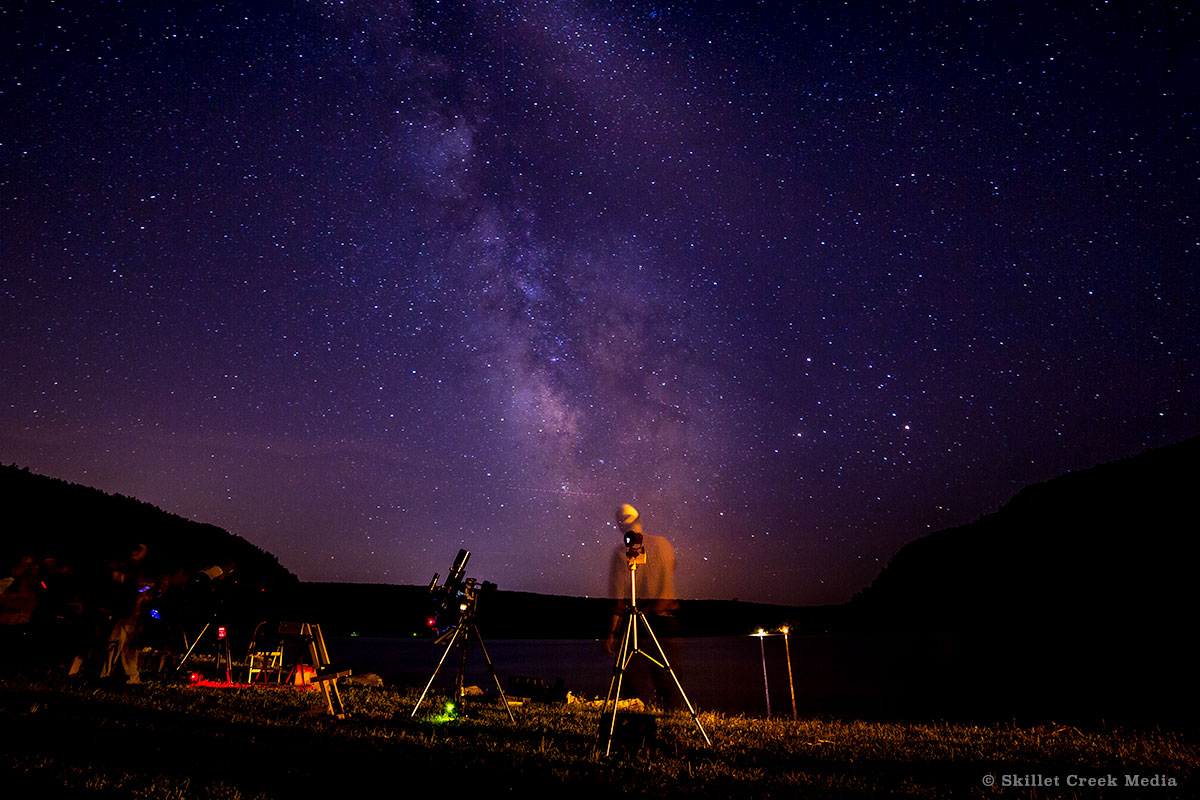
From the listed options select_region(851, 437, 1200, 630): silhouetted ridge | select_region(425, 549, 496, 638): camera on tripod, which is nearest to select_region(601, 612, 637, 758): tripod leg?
select_region(425, 549, 496, 638): camera on tripod

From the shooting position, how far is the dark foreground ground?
4500 mm

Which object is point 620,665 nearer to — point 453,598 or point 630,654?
point 630,654

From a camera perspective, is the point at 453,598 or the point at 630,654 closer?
the point at 630,654

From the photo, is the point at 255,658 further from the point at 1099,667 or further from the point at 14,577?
the point at 1099,667

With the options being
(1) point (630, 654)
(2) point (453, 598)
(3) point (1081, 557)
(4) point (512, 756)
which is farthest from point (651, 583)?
(3) point (1081, 557)

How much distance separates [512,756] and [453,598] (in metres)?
2.74

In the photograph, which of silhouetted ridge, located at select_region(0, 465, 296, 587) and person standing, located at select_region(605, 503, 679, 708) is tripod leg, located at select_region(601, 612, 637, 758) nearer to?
→ person standing, located at select_region(605, 503, 679, 708)

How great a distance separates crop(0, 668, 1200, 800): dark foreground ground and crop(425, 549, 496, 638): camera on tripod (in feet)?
3.54

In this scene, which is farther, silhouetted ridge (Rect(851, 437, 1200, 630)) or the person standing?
silhouetted ridge (Rect(851, 437, 1200, 630))

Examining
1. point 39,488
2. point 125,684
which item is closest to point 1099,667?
A: point 125,684

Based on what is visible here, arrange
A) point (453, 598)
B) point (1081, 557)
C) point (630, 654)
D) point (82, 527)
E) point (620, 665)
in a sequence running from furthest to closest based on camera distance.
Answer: point (1081, 557)
point (82, 527)
point (453, 598)
point (630, 654)
point (620, 665)

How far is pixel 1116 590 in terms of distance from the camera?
227 feet

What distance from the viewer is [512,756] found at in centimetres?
545

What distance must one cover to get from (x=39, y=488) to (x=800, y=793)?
47.4m
